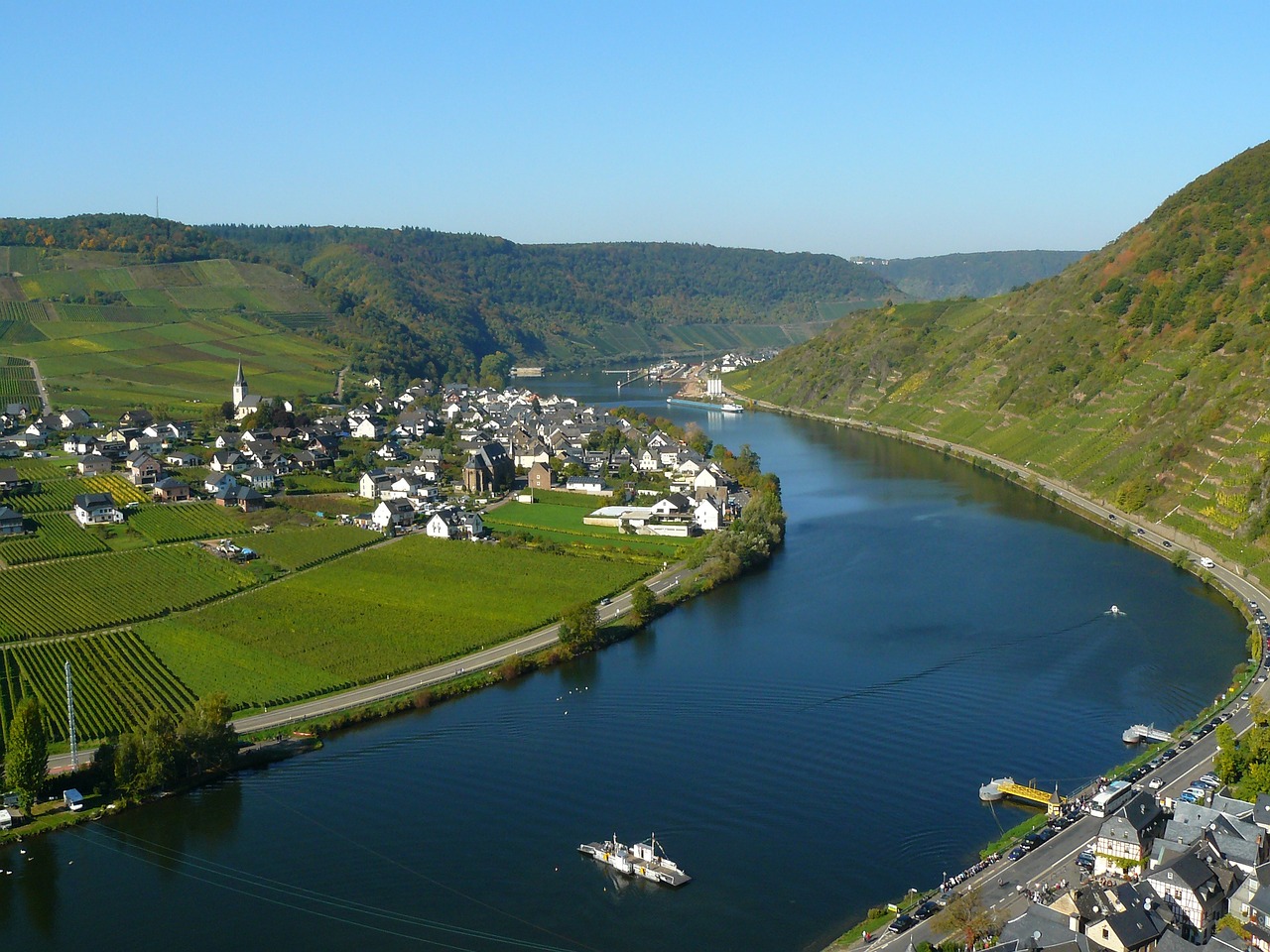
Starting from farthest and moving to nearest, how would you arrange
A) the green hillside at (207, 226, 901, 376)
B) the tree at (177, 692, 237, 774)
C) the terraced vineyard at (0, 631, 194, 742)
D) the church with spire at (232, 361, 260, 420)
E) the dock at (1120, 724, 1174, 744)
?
1. the green hillside at (207, 226, 901, 376)
2. the church with spire at (232, 361, 260, 420)
3. the terraced vineyard at (0, 631, 194, 742)
4. the dock at (1120, 724, 1174, 744)
5. the tree at (177, 692, 237, 774)

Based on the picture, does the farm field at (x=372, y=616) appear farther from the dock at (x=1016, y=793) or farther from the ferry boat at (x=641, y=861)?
the dock at (x=1016, y=793)

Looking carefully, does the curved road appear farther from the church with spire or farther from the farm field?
the church with spire

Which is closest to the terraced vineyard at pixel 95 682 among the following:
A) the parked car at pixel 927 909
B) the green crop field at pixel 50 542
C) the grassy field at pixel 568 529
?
the green crop field at pixel 50 542

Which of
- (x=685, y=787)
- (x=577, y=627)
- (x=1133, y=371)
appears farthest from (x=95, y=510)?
(x=1133, y=371)

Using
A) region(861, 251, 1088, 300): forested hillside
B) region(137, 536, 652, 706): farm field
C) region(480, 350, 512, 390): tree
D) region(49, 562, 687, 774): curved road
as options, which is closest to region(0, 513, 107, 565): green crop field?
region(137, 536, 652, 706): farm field

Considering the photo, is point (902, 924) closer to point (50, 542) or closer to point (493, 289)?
point (50, 542)

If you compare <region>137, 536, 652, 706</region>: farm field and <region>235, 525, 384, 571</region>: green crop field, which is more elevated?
<region>235, 525, 384, 571</region>: green crop field

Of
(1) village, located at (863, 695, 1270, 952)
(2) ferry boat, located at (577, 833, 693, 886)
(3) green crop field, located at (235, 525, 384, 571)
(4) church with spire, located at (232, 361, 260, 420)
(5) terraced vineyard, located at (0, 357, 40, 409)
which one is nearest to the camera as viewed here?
(1) village, located at (863, 695, 1270, 952)
